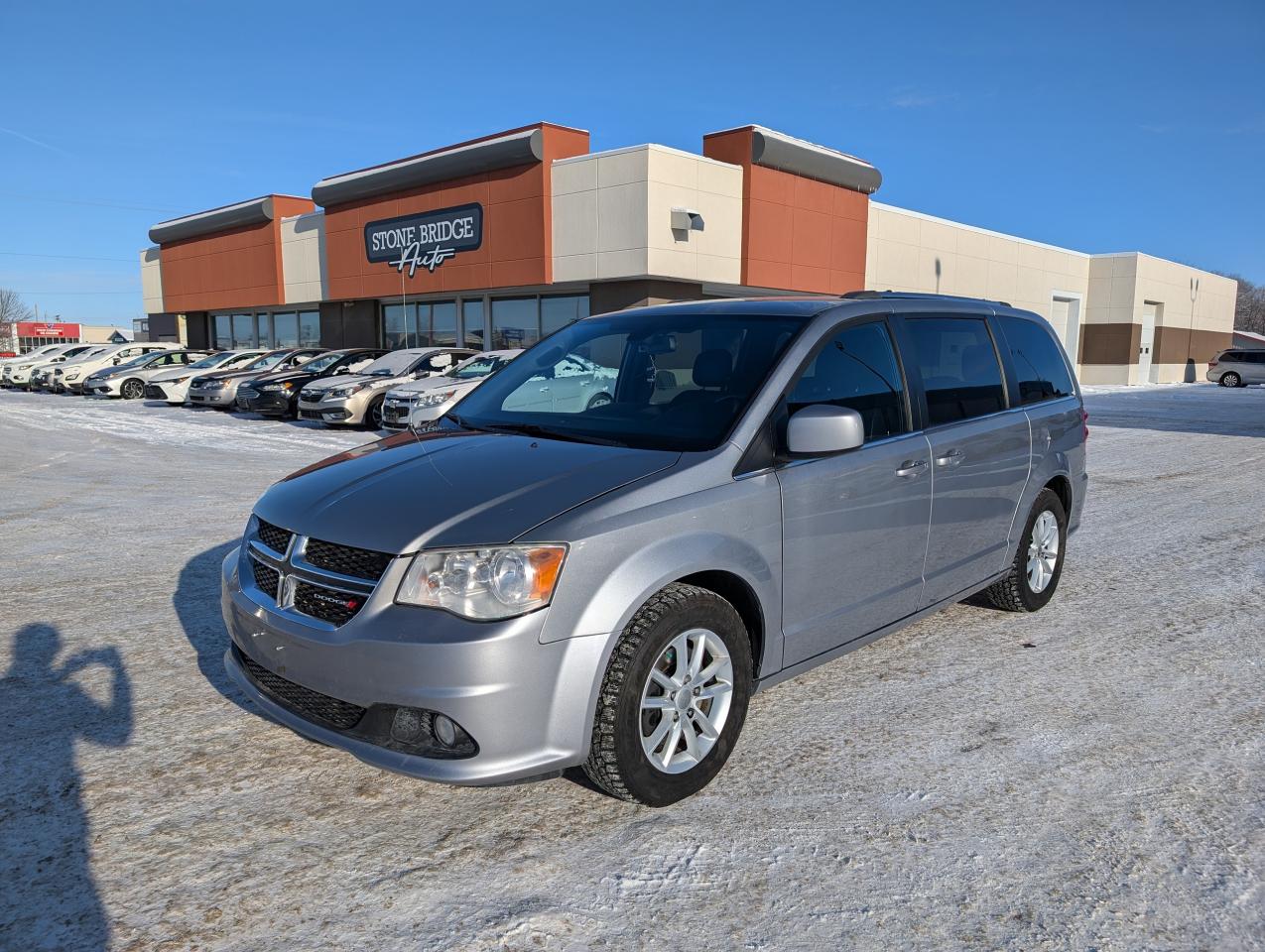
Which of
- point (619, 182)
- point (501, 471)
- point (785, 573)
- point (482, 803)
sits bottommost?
point (482, 803)

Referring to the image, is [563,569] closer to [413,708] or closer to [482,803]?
[413,708]

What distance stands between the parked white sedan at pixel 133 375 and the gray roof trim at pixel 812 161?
17117 millimetres

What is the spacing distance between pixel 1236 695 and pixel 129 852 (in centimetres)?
455

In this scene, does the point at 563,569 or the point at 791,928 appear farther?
the point at 563,569

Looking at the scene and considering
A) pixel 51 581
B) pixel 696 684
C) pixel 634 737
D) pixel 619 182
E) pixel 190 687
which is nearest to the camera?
pixel 634 737

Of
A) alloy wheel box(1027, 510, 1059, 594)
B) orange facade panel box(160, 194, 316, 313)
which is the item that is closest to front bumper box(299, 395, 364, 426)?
alloy wheel box(1027, 510, 1059, 594)

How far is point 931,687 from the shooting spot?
4.41 metres

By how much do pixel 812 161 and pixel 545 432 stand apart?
936 inches

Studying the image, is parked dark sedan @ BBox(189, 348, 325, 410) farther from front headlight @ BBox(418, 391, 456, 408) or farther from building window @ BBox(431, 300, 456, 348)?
front headlight @ BBox(418, 391, 456, 408)

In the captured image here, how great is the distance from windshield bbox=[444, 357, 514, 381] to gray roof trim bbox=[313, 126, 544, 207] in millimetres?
8901

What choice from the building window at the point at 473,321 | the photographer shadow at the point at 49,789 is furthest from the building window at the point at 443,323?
the photographer shadow at the point at 49,789

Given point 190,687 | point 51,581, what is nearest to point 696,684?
point 190,687

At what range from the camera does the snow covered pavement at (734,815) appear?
8.61 feet

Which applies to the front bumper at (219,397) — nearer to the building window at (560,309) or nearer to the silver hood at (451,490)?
the building window at (560,309)
